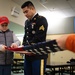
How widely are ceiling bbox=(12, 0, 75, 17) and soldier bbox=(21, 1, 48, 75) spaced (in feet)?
15.9

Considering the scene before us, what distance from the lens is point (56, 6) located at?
→ 7.37 meters

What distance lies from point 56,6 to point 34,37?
18.7 ft

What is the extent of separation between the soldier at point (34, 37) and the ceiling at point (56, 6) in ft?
15.9

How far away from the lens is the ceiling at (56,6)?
6.82 metres

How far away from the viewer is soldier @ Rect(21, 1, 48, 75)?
1.89 meters

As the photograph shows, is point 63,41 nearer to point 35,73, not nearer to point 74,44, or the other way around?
point 74,44

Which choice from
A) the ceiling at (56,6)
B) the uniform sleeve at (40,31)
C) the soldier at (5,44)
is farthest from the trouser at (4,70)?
the ceiling at (56,6)

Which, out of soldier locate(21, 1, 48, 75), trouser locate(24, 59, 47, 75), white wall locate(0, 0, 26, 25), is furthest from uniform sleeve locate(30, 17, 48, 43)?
white wall locate(0, 0, 26, 25)

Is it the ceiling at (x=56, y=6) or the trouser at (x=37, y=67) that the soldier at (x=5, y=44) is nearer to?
the trouser at (x=37, y=67)

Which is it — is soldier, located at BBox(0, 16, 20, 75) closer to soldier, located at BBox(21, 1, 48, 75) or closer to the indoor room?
soldier, located at BBox(21, 1, 48, 75)

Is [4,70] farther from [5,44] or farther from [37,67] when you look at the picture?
[37,67]

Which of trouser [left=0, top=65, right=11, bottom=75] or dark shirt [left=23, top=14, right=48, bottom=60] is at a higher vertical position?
dark shirt [left=23, top=14, right=48, bottom=60]


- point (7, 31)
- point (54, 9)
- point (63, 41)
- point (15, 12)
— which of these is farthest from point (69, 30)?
point (63, 41)

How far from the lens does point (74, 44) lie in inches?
24.4
